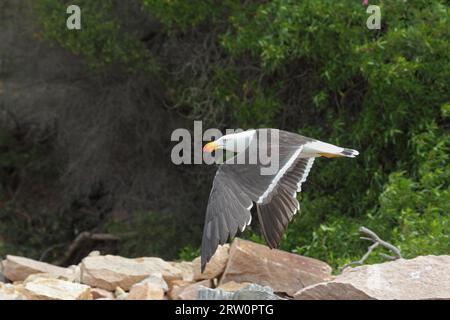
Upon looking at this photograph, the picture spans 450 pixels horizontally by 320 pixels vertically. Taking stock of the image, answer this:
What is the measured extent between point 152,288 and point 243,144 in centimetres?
111

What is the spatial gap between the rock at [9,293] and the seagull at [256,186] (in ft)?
4.37

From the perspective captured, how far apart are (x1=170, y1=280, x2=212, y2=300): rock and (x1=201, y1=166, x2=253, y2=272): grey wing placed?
0.74 m

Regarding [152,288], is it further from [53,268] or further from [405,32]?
[405,32]

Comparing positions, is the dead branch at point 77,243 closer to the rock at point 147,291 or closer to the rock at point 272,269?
the rock at point 147,291

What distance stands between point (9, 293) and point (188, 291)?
1.15 m

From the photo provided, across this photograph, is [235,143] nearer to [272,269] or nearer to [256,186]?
[256,186]

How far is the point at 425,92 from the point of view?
7984mm

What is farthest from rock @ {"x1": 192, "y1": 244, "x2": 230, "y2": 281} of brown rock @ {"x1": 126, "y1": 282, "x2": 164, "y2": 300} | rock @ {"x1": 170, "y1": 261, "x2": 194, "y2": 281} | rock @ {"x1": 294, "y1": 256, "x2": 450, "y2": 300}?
rock @ {"x1": 294, "y1": 256, "x2": 450, "y2": 300}

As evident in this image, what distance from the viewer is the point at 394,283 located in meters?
4.79

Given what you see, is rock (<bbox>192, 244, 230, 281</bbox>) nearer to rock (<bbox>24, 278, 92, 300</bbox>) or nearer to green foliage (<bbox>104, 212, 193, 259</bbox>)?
rock (<bbox>24, 278, 92, 300</bbox>)

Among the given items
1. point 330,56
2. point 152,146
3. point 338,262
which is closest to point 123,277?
point 338,262

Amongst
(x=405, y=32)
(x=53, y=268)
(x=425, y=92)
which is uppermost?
(x=405, y=32)

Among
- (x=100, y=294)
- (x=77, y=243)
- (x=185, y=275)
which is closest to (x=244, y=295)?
(x=100, y=294)

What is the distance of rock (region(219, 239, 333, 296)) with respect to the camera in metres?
6.09
